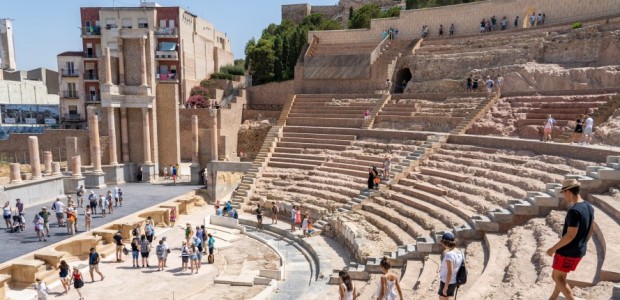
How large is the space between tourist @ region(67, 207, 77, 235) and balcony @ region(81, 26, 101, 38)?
30.3 m

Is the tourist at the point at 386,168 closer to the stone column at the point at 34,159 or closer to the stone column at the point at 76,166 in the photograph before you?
the stone column at the point at 76,166

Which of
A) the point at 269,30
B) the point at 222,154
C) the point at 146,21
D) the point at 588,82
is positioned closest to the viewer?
the point at 588,82

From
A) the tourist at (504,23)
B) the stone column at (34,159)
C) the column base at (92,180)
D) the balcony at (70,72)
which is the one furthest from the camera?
the balcony at (70,72)

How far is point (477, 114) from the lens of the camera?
20.5 m

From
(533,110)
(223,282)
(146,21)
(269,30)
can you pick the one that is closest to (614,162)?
(533,110)

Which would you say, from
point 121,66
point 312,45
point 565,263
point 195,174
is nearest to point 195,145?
point 195,174

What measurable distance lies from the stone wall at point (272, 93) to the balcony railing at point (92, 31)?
16921 millimetres

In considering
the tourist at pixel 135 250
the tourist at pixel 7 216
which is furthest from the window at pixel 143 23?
the tourist at pixel 135 250

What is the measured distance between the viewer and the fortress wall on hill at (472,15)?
1002 inches

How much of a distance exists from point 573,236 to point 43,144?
35.5m

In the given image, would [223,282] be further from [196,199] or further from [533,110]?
[533,110]

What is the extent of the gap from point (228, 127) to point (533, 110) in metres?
19.7

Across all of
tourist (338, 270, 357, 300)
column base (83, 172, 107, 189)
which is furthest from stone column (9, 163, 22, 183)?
tourist (338, 270, 357, 300)

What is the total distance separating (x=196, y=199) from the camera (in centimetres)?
2223
